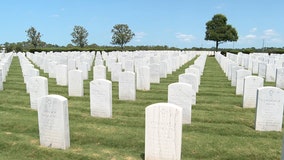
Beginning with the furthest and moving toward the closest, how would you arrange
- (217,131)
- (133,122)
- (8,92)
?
1. (8,92)
2. (133,122)
3. (217,131)

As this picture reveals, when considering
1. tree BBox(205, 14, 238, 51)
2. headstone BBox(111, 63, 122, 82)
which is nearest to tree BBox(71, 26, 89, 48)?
tree BBox(205, 14, 238, 51)

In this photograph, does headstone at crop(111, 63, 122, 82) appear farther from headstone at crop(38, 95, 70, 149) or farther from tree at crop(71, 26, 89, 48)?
tree at crop(71, 26, 89, 48)

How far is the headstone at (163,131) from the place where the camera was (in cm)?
512

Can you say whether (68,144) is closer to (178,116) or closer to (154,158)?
(154,158)

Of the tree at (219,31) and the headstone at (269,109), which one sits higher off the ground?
the tree at (219,31)

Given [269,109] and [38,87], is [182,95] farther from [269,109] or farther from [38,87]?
[38,87]

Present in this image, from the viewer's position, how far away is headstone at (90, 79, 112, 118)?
816cm

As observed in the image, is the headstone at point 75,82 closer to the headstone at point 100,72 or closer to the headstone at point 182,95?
the headstone at point 100,72

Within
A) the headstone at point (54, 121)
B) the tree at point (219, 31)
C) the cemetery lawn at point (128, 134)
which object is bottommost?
the cemetery lawn at point (128, 134)

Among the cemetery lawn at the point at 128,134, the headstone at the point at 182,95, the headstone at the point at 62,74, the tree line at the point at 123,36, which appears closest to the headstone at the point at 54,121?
the cemetery lawn at the point at 128,134

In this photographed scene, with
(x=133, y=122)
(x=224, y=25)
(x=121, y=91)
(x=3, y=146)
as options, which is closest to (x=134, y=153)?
(x=133, y=122)

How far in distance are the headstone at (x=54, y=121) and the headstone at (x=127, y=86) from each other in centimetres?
452

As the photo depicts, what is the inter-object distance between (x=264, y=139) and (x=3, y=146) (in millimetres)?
6130

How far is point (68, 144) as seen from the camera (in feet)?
20.2
